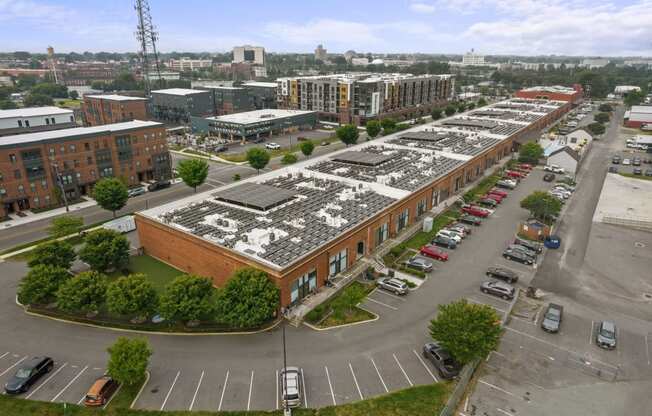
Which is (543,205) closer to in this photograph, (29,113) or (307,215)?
(307,215)

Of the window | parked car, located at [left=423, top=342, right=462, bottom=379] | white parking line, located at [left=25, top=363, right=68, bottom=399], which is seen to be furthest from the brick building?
white parking line, located at [left=25, top=363, right=68, bottom=399]

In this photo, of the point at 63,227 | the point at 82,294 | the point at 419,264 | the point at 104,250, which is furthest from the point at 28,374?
the point at 419,264

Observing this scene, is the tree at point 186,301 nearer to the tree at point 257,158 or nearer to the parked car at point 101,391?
the parked car at point 101,391

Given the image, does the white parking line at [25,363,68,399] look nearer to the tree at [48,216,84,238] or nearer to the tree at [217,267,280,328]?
the tree at [217,267,280,328]

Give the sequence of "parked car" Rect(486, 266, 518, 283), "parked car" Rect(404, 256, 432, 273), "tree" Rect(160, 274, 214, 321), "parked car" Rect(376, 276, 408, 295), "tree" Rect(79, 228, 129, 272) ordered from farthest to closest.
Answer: "parked car" Rect(404, 256, 432, 273) < "parked car" Rect(486, 266, 518, 283) < "tree" Rect(79, 228, 129, 272) < "parked car" Rect(376, 276, 408, 295) < "tree" Rect(160, 274, 214, 321)

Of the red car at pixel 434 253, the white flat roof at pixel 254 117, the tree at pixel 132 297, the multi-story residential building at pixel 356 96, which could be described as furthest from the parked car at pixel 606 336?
the multi-story residential building at pixel 356 96

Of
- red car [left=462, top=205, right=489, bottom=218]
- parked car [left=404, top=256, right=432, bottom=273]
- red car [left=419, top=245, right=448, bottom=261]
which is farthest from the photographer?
red car [left=462, top=205, right=489, bottom=218]
